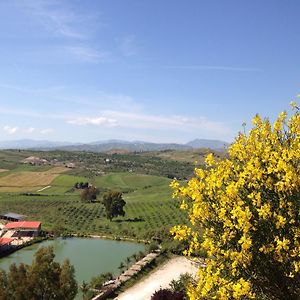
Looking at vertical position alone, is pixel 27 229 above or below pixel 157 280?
below

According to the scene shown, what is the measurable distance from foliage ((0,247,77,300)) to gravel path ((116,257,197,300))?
797 centimetres

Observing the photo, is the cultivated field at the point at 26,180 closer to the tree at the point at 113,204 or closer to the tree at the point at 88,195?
the tree at the point at 88,195

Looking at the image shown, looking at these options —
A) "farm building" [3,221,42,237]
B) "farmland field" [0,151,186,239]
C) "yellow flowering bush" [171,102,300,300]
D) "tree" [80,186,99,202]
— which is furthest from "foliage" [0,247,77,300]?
"tree" [80,186,99,202]

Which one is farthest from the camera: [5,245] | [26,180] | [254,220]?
[26,180]

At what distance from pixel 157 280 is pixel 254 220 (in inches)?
1174

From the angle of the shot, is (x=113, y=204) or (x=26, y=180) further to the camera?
(x=26, y=180)

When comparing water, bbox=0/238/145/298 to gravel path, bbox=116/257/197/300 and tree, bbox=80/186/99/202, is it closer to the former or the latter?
gravel path, bbox=116/257/197/300

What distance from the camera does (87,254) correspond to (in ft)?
173

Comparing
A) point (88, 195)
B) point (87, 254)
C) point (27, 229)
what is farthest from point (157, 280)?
point (88, 195)

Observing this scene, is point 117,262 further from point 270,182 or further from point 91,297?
point 270,182

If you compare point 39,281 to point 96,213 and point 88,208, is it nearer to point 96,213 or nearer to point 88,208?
point 96,213

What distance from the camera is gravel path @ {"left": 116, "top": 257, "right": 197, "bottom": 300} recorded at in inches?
1313

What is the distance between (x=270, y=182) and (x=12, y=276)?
19.5m

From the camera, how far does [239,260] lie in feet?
29.9
